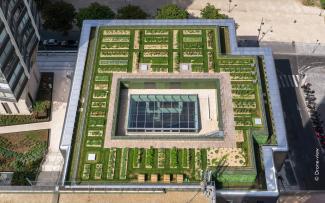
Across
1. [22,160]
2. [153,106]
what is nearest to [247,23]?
[153,106]

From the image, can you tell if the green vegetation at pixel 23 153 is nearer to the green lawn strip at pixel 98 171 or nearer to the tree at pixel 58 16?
the green lawn strip at pixel 98 171

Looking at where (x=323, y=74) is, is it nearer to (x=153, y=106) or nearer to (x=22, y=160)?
(x=153, y=106)

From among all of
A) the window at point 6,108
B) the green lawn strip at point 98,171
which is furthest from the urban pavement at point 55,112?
the green lawn strip at point 98,171

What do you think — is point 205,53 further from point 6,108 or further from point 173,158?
point 6,108

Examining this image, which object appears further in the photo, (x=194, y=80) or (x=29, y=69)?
(x=29, y=69)

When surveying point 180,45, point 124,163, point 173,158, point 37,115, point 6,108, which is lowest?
point 124,163

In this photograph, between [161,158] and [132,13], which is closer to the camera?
[161,158]

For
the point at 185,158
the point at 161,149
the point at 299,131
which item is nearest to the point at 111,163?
the point at 161,149

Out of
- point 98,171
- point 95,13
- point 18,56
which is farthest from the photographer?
point 95,13
